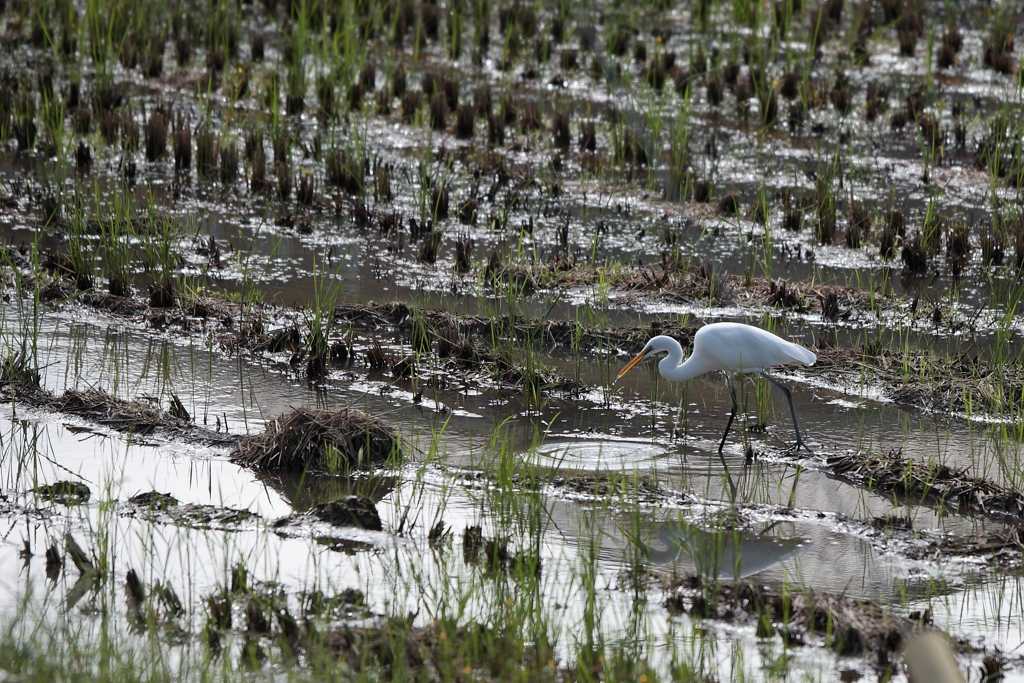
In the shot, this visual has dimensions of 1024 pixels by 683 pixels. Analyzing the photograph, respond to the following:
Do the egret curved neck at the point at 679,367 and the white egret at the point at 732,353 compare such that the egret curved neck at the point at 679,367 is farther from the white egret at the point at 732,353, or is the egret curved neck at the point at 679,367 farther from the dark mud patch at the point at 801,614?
the dark mud patch at the point at 801,614

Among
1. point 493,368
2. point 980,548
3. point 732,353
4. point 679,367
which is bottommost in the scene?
point 980,548

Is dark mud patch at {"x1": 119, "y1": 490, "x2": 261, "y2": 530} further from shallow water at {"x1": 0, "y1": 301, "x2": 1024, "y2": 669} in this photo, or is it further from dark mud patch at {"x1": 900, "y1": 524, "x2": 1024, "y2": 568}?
dark mud patch at {"x1": 900, "y1": 524, "x2": 1024, "y2": 568}

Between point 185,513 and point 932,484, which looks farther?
point 932,484

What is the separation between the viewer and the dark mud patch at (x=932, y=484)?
463cm

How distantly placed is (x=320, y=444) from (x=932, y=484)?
257 cm

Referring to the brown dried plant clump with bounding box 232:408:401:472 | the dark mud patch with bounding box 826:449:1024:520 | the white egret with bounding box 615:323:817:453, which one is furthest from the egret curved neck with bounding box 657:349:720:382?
the brown dried plant clump with bounding box 232:408:401:472

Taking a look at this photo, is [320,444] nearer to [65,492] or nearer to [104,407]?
[65,492]

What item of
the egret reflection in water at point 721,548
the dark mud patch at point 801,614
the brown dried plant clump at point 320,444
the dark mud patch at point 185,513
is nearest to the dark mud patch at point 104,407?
the brown dried plant clump at point 320,444

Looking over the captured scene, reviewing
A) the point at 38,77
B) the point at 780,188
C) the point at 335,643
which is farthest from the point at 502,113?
the point at 335,643

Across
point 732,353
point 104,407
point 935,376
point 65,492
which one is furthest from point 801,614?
point 104,407

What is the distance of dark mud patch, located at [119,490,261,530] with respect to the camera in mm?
4184

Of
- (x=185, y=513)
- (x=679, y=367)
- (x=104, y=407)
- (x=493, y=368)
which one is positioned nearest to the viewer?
(x=185, y=513)

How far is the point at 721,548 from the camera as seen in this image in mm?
4086

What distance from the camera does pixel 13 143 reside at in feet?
32.0
